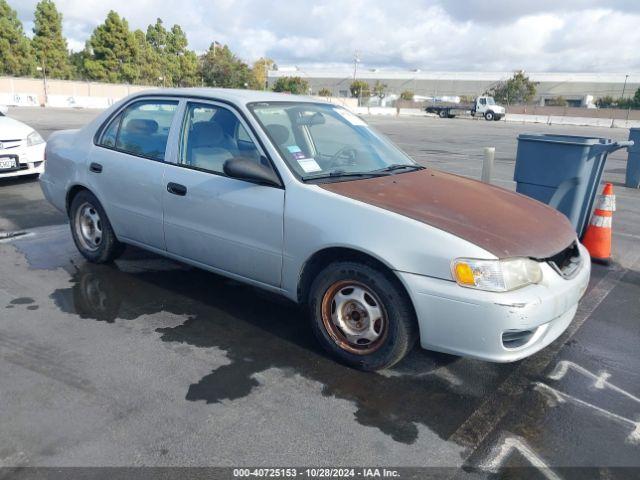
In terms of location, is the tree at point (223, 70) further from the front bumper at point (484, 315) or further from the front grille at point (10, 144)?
the front bumper at point (484, 315)

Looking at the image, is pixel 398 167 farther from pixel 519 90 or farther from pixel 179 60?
pixel 519 90

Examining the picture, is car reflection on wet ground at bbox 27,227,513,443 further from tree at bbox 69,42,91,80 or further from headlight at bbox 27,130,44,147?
tree at bbox 69,42,91,80

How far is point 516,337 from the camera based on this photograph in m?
2.86

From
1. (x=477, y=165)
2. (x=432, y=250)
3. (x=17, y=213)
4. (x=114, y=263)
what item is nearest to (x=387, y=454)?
(x=432, y=250)

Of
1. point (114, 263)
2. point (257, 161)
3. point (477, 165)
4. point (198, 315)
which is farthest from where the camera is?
point (477, 165)

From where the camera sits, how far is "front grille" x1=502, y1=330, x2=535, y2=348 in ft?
9.19

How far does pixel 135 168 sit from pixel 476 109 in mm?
54099

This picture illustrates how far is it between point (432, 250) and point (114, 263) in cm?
335

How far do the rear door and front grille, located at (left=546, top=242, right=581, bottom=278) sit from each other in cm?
279

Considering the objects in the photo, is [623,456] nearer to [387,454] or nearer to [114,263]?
[387,454]

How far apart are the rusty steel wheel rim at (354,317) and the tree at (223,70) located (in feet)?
233

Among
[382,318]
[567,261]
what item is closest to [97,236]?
[382,318]

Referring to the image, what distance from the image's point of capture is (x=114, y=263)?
497 centimetres

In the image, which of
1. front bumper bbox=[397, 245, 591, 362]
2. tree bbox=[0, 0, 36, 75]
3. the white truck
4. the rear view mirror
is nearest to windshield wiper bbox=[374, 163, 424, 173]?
the rear view mirror
